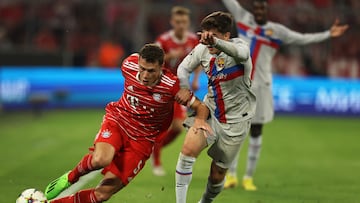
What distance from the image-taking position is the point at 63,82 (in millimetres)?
20250

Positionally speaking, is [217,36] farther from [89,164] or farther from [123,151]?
[89,164]

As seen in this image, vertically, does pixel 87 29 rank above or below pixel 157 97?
below

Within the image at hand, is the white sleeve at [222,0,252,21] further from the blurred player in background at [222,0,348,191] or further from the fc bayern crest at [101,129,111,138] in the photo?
the fc bayern crest at [101,129,111,138]

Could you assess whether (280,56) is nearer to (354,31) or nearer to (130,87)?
(354,31)

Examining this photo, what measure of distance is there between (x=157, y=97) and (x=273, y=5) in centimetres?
1343

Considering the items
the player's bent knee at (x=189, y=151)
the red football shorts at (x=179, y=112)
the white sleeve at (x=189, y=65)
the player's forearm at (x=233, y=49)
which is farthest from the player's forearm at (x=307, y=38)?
the player's bent knee at (x=189, y=151)

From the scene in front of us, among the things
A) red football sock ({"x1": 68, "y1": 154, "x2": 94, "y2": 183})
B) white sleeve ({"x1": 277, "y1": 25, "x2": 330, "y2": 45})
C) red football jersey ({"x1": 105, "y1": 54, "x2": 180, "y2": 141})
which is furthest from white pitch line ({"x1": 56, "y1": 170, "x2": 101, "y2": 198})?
white sleeve ({"x1": 277, "y1": 25, "x2": 330, "y2": 45})

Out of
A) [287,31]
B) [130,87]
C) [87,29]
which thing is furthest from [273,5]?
[130,87]

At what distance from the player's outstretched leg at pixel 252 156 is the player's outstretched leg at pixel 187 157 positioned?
260cm

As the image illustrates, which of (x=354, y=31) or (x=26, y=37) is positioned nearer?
(x=354, y=31)

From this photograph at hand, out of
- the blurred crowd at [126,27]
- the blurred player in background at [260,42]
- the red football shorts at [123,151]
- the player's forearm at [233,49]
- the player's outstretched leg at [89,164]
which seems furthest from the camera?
the blurred crowd at [126,27]

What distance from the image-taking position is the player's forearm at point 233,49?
270 inches

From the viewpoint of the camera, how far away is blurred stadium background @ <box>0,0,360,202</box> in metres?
14.6

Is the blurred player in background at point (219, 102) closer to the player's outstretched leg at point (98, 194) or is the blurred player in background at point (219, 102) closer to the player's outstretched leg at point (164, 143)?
the player's outstretched leg at point (98, 194)
